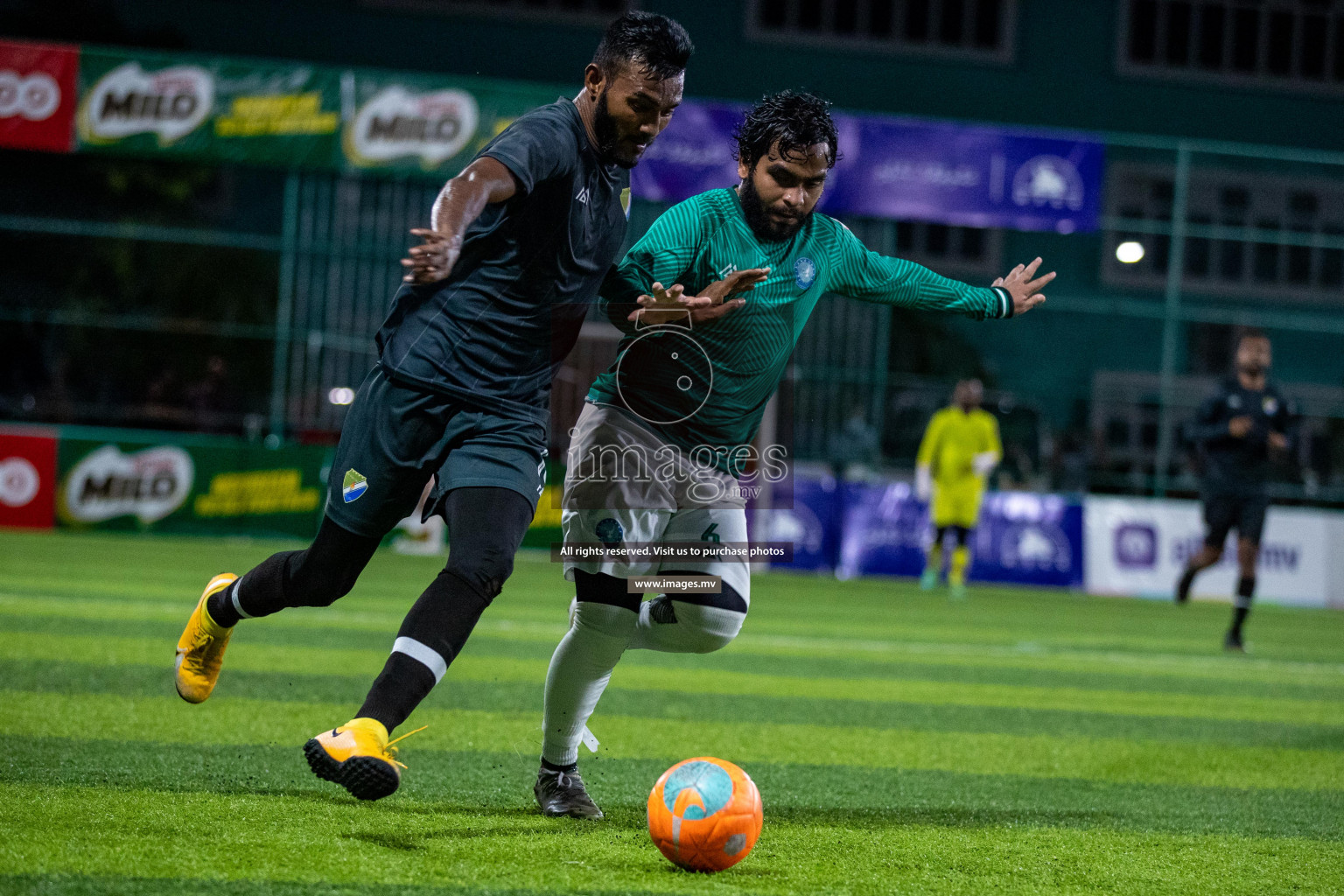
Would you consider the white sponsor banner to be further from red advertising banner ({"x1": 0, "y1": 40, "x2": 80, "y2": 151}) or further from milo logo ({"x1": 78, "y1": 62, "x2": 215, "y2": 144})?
red advertising banner ({"x1": 0, "y1": 40, "x2": 80, "y2": 151})

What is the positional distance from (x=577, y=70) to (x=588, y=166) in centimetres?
2248

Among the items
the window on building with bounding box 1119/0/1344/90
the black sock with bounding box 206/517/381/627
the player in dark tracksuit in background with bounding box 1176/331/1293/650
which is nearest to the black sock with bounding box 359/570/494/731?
the black sock with bounding box 206/517/381/627

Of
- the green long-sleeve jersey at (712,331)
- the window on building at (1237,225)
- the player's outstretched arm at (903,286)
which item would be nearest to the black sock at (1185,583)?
the player's outstretched arm at (903,286)

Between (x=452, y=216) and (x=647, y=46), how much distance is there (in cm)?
82

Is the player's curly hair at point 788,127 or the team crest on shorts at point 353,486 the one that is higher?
the player's curly hair at point 788,127

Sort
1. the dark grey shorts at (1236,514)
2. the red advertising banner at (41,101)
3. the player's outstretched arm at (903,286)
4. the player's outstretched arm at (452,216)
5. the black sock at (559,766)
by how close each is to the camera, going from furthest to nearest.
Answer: the red advertising banner at (41,101)
the dark grey shorts at (1236,514)
the player's outstretched arm at (903,286)
the black sock at (559,766)
the player's outstretched arm at (452,216)

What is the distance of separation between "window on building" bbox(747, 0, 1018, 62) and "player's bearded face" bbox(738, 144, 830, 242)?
2333 cm

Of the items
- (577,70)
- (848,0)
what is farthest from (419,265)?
(848,0)

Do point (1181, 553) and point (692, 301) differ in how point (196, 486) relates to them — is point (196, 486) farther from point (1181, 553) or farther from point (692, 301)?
point (692, 301)

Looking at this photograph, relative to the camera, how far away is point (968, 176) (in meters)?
17.7

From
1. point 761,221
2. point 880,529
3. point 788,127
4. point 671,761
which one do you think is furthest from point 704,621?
point 880,529

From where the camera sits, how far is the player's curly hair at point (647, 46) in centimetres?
379

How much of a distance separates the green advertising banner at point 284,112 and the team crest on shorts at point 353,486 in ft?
45.8

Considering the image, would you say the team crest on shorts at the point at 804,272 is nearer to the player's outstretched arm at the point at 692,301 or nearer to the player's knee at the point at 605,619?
the player's outstretched arm at the point at 692,301
